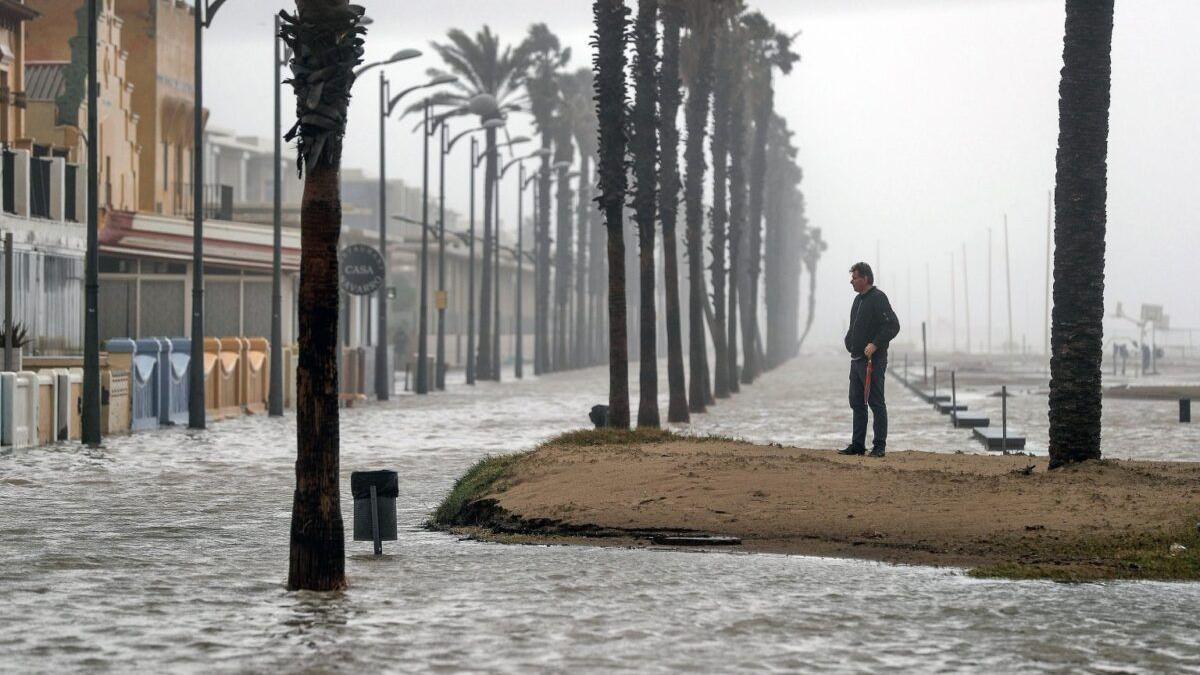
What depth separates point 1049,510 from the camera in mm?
16172

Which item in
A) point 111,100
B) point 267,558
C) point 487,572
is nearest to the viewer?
point 487,572

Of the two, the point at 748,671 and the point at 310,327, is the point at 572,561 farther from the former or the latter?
the point at 748,671

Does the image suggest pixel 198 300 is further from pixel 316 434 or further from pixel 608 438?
pixel 316 434

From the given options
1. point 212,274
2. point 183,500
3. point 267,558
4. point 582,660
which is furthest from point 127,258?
point 582,660

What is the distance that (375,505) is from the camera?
597 inches

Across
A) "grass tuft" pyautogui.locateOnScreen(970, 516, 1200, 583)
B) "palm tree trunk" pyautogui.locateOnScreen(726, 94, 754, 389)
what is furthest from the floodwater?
"palm tree trunk" pyautogui.locateOnScreen(726, 94, 754, 389)

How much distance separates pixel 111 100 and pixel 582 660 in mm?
50428

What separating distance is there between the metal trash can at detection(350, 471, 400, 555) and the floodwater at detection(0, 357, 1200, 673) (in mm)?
187

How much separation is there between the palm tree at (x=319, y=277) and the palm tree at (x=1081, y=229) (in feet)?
29.1

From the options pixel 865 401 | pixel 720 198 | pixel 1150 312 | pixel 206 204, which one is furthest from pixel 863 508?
pixel 1150 312

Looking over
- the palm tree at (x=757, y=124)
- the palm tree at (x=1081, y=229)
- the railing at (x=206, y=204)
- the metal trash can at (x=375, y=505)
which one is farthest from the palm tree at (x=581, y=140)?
the metal trash can at (x=375, y=505)

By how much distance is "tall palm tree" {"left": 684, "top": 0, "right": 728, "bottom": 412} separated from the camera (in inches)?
1805

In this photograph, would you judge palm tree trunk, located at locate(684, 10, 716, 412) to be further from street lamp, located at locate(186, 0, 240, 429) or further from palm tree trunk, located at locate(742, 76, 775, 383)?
palm tree trunk, located at locate(742, 76, 775, 383)

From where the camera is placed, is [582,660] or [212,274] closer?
[582,660]
